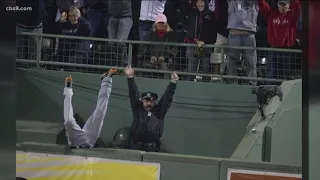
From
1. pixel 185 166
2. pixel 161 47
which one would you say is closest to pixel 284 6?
pixel 161 47

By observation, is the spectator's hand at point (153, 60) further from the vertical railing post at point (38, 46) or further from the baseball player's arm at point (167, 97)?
the vertical railing post at point (38, 46)

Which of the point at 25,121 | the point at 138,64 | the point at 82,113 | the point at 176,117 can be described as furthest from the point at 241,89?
the point at 25,121

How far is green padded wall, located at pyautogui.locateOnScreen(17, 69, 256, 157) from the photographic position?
9.58 m

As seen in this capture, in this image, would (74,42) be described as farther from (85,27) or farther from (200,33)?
(200,33)

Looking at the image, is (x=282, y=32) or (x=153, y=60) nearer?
(x=282, y=32)

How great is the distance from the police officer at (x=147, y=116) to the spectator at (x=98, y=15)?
58.9 inches

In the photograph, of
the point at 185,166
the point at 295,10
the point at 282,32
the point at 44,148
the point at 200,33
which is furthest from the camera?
the point at 200,33

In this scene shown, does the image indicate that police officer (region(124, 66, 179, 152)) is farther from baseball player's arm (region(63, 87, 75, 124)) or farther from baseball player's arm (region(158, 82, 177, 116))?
baseball player's arm (region(63, 87, 75, 124))

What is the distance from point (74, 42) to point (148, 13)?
4.55 feet

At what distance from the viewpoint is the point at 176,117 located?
980 cm

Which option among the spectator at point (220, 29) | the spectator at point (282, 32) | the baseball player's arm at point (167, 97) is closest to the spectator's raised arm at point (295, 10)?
the spectator at point (282, 32)

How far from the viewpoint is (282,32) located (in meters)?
8.93

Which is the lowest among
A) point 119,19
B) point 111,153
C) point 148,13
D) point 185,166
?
point 185,166

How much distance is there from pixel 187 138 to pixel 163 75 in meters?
1.13
